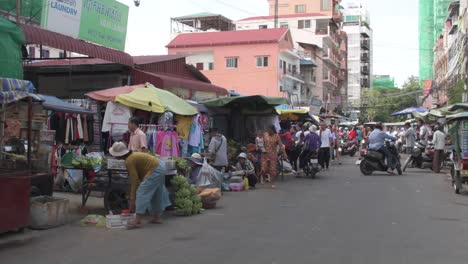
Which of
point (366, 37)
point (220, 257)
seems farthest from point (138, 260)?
point (366, 37)

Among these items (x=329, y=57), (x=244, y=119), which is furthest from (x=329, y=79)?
(x=244, y=119)

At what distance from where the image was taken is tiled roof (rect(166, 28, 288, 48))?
5062 cm

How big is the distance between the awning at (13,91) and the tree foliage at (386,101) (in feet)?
259

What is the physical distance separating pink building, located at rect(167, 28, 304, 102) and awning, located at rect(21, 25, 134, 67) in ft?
117

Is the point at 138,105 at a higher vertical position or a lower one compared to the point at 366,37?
lower

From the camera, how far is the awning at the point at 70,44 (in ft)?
36.8

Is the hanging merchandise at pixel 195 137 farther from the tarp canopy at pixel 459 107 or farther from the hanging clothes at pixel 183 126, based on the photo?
the tarp canopy at pixel 459 107

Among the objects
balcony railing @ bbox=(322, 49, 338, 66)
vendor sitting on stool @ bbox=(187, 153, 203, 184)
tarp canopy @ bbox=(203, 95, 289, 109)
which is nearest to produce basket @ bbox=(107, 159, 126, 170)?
vendor sitting on stool @ bbox=(187, 153, 203, 184)

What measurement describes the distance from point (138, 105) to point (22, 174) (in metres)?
4.58

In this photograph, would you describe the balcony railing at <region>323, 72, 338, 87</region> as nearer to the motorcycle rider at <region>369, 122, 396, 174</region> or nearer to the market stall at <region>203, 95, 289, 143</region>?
the motorcycle rider at <region>369, 122, 396, 174</region>

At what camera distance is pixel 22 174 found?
7973 mm

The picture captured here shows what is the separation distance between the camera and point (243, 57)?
51.6m

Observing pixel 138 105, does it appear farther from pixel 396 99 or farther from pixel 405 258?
pixel 396 99

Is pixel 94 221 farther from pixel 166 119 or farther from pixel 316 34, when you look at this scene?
pixel 316 34
